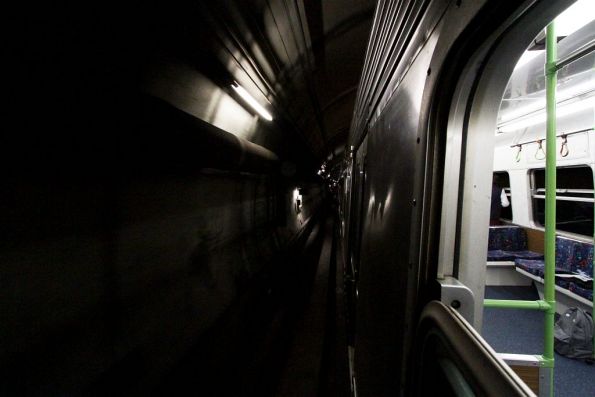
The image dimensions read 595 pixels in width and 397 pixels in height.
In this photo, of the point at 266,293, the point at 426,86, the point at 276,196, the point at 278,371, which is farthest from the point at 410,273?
the point at 276,196

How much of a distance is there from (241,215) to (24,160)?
4.58 m

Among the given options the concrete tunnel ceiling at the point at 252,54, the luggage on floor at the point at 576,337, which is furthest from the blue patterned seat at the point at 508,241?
the concrete tunnel ceiling at the point at 252,54

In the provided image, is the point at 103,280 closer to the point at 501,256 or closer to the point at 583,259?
the point at 583,259

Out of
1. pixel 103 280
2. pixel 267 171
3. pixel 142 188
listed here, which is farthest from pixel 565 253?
pixel 103 280

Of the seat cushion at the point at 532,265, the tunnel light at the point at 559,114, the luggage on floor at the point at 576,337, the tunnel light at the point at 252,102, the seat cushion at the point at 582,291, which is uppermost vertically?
the tunnel light at the point at 559,114

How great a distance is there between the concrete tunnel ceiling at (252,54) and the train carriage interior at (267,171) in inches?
1.2

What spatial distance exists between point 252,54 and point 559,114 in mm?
4390

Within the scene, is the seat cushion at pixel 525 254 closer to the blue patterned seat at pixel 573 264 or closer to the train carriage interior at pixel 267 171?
the train carriage interior at pixel 267 171

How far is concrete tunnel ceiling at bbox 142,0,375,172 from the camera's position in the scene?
2895mm

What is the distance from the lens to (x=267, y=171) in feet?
19.7

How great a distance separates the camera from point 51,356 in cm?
207

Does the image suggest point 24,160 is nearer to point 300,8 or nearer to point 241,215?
point 300,8

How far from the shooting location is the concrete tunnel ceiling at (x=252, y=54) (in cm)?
289

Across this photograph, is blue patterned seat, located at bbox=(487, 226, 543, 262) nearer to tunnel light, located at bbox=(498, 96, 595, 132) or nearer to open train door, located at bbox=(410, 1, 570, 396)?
tunnel light, located at bbox=(498, 96, 595, 132)
